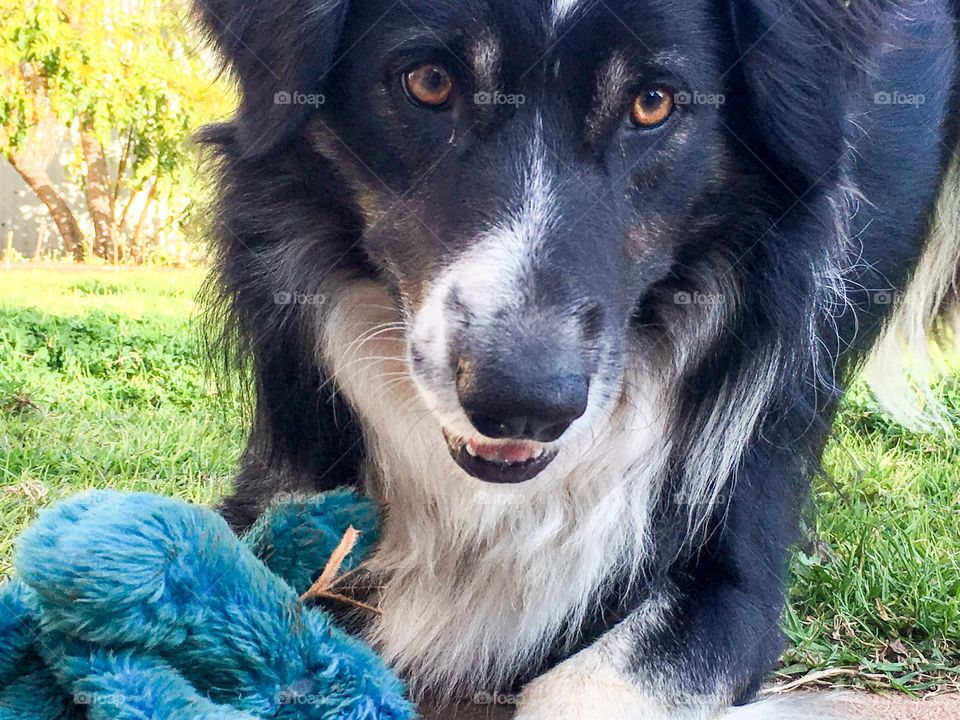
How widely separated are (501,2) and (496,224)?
389 mm

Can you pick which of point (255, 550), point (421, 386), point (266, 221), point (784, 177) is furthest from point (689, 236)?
point (255, 550)

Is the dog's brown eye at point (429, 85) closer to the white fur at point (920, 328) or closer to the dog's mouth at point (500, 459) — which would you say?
the dog's mouth at point (500, 459)

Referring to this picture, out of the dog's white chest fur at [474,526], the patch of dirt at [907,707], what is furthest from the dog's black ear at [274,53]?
the patch of dirt at [907,707]

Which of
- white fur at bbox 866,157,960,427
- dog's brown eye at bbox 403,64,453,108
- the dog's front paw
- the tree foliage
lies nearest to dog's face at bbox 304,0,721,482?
dog's brown eye at bbox 403,64,453,108

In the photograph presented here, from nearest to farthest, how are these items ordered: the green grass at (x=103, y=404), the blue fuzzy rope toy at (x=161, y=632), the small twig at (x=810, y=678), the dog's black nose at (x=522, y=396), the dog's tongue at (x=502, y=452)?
1. the blue fuzzy rope toy at (x=161, y=632)
2. the dog's black nose at (x=522, y=396)
3. the dog's tongue at (x=502, y=452)
4. the small twig at (x=810, y=678)
5. the green grass at (x=103, y=404)

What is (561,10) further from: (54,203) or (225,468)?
(54,203)

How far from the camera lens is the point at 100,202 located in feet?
31.5

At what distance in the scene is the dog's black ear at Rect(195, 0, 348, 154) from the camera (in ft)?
6.32

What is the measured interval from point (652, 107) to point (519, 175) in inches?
12.0

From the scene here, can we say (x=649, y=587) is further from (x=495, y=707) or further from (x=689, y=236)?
(x=689, y=236)

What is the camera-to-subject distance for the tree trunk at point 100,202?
9461 mm

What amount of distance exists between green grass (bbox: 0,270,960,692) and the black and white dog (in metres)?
0.36

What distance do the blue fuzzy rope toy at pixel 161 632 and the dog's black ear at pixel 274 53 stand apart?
0.81 meters

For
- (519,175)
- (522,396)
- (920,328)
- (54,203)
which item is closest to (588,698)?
(522,396)
